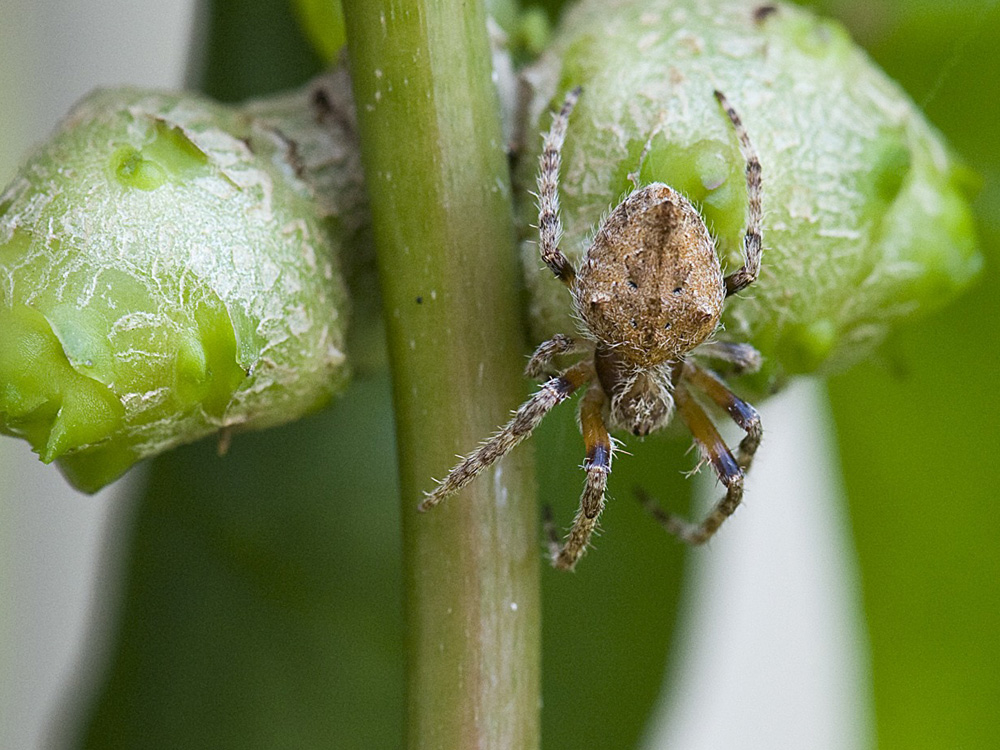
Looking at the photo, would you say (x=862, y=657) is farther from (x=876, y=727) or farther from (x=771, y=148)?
(x=771, y=148)

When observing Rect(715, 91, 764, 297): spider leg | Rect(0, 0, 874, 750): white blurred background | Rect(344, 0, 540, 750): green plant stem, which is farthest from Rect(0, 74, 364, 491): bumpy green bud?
Rect(0, 0, 874, 750): white blurred background

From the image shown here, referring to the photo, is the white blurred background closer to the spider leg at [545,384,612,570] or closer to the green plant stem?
the spider leg at [545,384,612,570]

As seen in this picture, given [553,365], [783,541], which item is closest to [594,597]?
[553,365]

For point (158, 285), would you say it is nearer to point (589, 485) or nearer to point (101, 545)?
point (589, 485)

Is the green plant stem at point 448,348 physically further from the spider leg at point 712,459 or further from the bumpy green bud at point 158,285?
the spider leg at point 712,459

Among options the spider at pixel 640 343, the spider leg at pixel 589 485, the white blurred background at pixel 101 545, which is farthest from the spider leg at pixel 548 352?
the white blurred background at pixel 101 545
